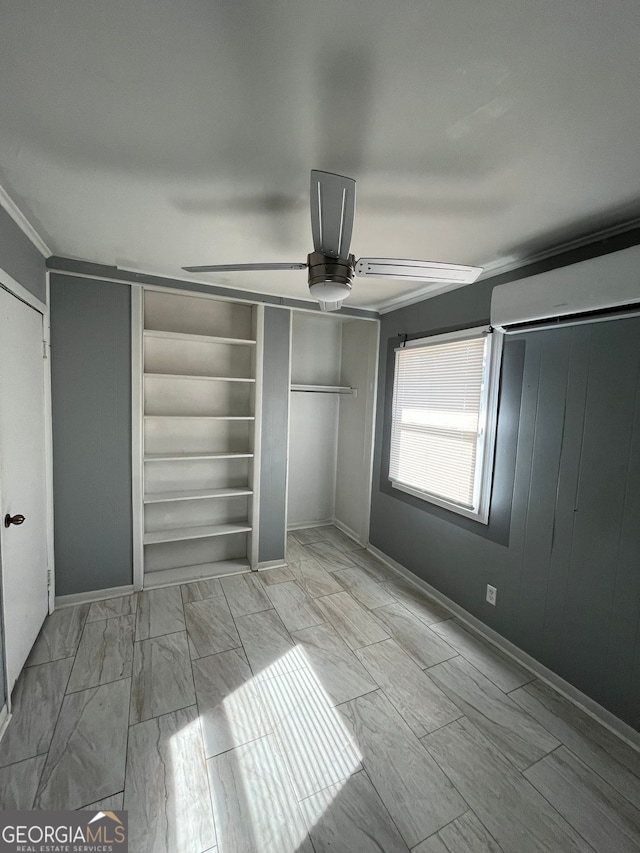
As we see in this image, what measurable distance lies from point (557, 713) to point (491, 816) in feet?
2.43

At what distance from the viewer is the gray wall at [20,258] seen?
1.67 meters

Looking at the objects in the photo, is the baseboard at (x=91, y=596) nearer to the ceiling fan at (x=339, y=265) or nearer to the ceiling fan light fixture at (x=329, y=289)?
the ceiling fan at (x=339, y=265)

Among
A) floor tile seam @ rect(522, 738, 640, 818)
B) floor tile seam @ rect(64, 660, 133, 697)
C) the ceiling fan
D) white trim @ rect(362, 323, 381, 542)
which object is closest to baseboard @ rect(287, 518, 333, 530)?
white trim @ rect(362, 323, 381, 542)

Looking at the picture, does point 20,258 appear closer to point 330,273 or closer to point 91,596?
point 330,273

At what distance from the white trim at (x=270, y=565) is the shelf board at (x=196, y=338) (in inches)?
78.5

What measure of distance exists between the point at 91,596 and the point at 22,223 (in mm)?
2473

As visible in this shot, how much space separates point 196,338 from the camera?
2.85 metres

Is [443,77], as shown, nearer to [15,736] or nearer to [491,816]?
[491,816]

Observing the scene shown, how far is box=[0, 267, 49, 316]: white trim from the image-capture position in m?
1.65

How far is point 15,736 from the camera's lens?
1592 millimetres

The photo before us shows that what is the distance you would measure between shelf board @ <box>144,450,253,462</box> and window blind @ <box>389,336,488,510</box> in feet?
4.59

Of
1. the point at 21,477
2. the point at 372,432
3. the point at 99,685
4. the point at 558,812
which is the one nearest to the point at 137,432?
the point at 21,477

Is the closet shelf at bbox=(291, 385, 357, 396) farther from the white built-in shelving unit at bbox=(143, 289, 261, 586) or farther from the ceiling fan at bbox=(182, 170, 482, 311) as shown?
the ceiling fan at bbox=(182, 170, 482, 311)

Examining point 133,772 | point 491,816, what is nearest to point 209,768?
point 133,772
